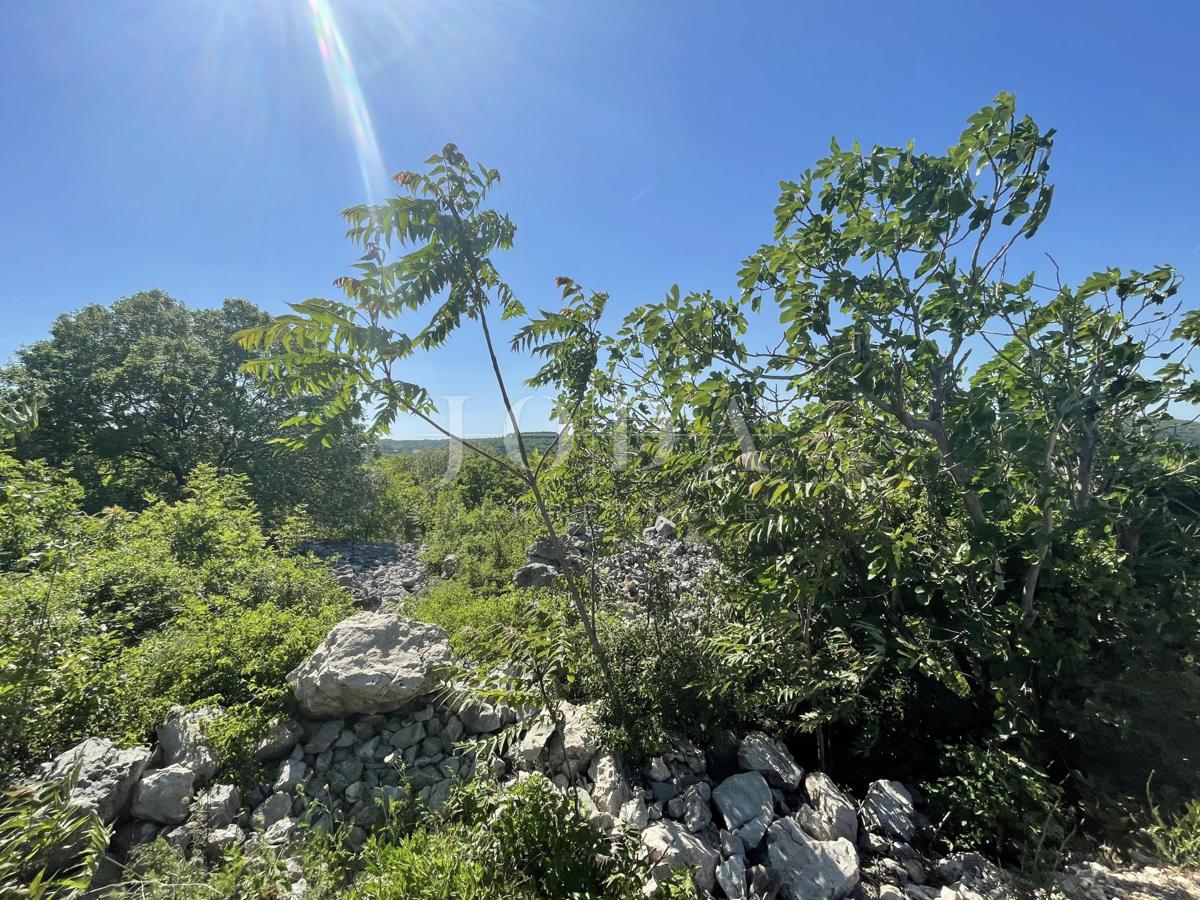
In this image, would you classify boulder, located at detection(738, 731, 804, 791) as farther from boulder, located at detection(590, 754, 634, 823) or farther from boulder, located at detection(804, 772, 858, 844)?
boulder, located at detection(590, 754, 634, 823)

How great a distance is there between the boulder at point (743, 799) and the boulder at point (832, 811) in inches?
9.8

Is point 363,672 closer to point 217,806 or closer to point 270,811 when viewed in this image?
point 270,811

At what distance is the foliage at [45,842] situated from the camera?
6.12 ft

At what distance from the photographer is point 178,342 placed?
40.2 feet

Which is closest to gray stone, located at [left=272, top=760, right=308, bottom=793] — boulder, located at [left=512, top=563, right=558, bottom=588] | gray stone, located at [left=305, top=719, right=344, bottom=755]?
gray stone, located at [left=305, top=719, right=344, bottom=755]

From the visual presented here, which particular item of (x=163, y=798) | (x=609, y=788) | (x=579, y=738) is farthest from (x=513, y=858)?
(x=163, y=798)

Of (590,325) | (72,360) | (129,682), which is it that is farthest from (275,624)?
(72,360)

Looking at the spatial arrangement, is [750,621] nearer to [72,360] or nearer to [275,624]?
[275,624]

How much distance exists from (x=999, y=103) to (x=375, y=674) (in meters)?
4.86

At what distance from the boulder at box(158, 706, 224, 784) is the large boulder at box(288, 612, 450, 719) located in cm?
51

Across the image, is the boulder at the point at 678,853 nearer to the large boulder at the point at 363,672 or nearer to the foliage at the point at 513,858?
the foliage at the point at 513,858

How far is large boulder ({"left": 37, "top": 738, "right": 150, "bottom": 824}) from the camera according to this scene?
7.78 feet

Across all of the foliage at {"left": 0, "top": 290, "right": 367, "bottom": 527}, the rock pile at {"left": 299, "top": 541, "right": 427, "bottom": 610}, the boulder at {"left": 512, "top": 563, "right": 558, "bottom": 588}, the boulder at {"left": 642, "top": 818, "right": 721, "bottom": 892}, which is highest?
the foliage at {"left": 0, "top": 290, "right": 367, "bottom": 527}

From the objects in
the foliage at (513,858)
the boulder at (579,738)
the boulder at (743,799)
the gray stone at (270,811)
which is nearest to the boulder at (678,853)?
the foliage at (513,858)
